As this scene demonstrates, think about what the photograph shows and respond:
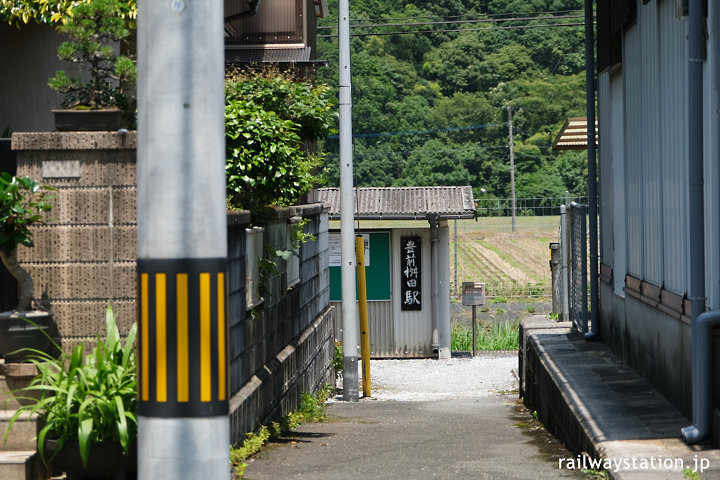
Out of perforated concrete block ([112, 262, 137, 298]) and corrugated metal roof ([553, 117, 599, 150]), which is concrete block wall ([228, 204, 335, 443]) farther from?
corrugated metal roof ([553, 117, 599, 150])

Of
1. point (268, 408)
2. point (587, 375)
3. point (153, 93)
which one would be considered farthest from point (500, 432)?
point (153, 93)

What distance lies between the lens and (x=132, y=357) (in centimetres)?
652

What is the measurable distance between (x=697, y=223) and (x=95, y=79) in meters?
4.38

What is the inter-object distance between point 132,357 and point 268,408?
324 cm

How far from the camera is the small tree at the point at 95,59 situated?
721 centimetres

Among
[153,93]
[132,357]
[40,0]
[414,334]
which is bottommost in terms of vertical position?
[414,334]

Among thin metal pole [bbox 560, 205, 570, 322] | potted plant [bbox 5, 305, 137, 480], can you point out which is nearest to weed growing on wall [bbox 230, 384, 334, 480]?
potted plant [bbox 5, 305, 137, 480]

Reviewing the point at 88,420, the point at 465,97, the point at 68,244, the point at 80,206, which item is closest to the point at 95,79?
the point at 80,206

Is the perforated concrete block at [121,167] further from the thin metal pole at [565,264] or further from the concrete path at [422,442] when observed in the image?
the thin metal pole at [565,264]

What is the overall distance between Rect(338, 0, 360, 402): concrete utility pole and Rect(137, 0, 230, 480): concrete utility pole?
12.1m

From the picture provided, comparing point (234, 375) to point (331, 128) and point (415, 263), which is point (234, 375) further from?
point (415, 263)

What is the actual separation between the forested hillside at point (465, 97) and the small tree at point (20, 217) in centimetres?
5515

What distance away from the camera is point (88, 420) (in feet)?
19.5

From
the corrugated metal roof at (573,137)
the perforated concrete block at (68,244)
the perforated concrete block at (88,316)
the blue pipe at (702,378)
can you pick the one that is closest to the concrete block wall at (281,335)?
the perforated concrete block at (88,316)
